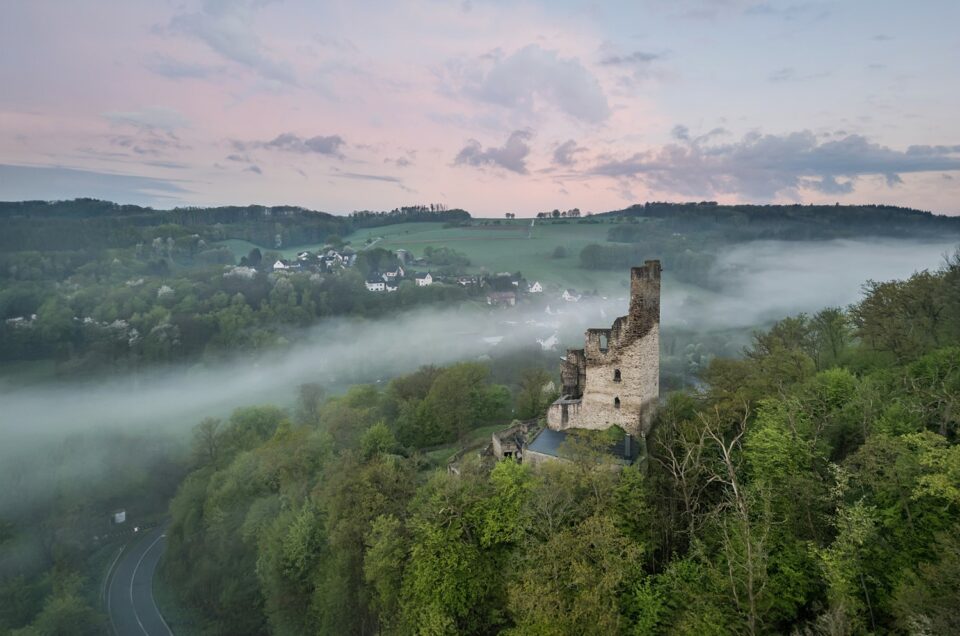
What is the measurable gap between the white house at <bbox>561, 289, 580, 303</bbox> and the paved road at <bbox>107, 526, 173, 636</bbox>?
76.1m

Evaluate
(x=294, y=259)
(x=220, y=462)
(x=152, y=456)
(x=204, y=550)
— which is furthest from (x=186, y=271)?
(x=204, y=550)

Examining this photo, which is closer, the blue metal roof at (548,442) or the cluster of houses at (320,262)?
the blue metal roof at (548,442)

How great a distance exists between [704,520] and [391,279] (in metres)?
108

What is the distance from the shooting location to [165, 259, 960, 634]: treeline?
1440 cm

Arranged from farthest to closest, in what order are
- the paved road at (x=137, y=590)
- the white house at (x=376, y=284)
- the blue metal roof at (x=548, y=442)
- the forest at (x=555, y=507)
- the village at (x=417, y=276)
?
the white house at (x=376, y=284) → the village at (x=417, y=276) → the paved road at (x=137, y=590) → the blue metal roof at (x=548, y=442) → the forest at (x=555, y=507)

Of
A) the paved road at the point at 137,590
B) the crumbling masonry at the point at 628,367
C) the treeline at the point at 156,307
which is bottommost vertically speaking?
the paved road at the point at 137,590

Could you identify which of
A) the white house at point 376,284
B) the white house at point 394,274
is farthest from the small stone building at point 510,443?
the white house at point 394,274

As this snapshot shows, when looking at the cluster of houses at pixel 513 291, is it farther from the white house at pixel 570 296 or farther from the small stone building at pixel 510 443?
the small stone building at pixel 510 443

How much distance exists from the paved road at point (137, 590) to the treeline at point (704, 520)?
715cm

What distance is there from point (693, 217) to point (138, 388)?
455 ft

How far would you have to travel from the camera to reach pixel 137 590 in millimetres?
41531

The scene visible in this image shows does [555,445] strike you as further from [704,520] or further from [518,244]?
[518,244]

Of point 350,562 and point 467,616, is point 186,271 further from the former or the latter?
point 467,616

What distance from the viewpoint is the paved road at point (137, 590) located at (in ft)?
121
